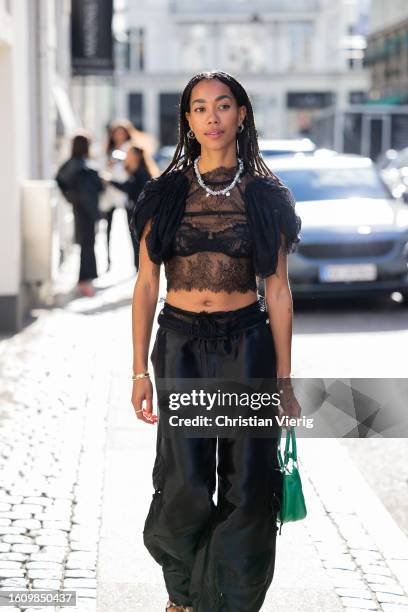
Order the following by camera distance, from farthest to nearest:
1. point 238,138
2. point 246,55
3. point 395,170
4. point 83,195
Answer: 1. point 246,55
2. point 395,170
3. point 83,195
4. point 238,138

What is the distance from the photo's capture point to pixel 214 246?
3711mm

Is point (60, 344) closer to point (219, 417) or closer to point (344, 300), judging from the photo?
point (344, 300)

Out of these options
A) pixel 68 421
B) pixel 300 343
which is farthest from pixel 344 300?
pixel 68 421

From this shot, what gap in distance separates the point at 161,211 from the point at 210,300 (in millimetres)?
335

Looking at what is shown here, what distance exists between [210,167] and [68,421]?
11.4ft

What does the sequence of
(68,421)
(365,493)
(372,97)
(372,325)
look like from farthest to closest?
(372,97)
(372,325)
(68,421)
(365,493)

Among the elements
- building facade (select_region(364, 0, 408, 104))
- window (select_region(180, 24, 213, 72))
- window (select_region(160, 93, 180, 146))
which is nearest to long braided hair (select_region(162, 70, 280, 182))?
building facade (select_region(364, 0, 408, 104))

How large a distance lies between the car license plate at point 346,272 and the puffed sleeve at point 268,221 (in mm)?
8115

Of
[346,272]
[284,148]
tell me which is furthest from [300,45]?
[346,272]

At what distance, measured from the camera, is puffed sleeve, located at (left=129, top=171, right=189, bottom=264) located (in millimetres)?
3740

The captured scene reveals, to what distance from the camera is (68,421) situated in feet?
22.9

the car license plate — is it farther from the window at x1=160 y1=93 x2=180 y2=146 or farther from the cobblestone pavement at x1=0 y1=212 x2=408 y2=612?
the window at x1=160 y1=93 x2=180 y2=146

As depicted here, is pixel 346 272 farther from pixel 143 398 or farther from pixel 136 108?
pixel 136 108

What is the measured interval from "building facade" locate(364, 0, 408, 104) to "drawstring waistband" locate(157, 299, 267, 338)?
165ft
